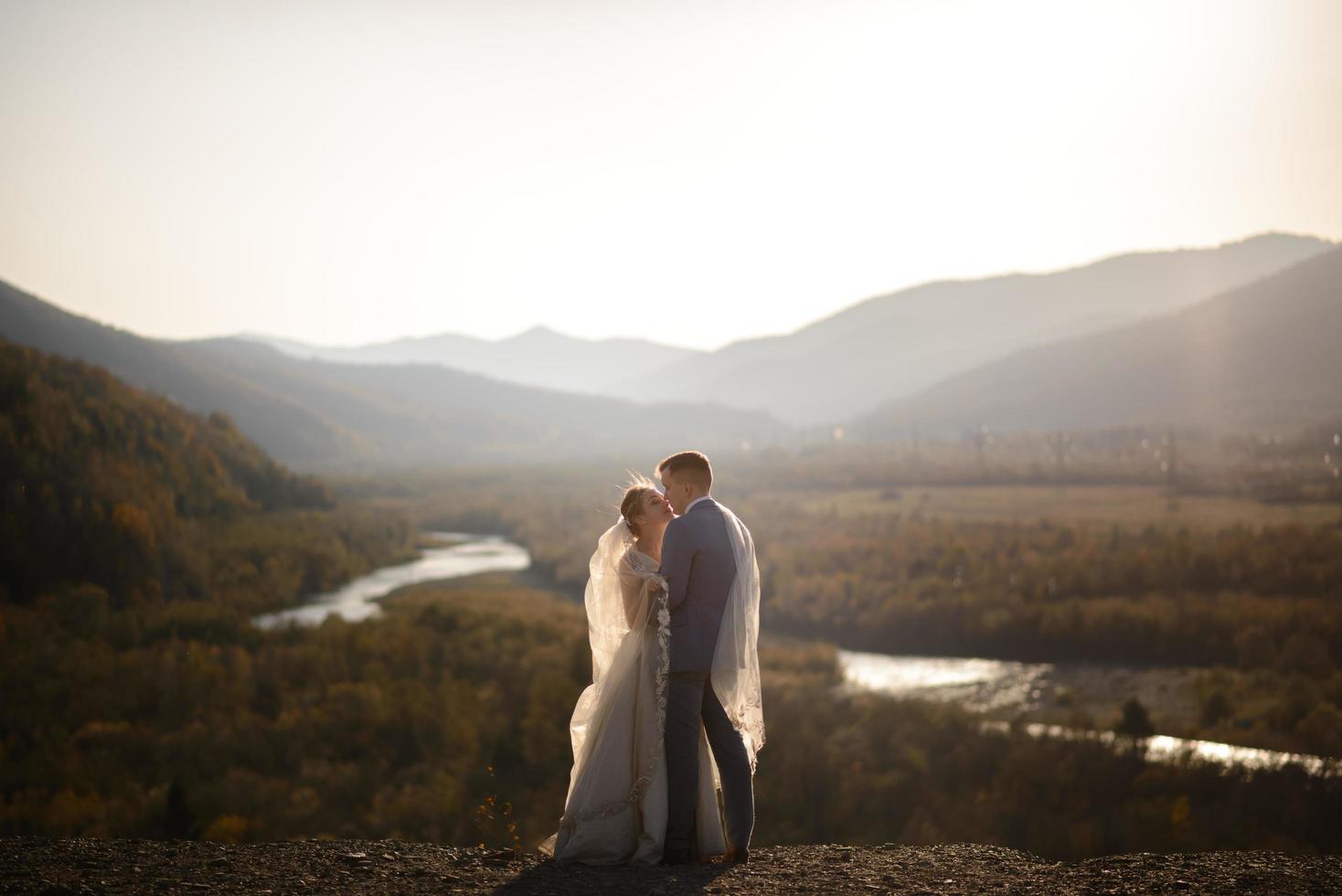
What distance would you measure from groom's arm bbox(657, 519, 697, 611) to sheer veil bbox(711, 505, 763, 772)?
332 mm

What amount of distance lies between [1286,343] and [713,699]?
172943mm

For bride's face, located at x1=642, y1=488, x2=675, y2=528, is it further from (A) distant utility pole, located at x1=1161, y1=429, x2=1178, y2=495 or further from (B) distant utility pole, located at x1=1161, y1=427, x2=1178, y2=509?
(A) distant utility pole, located at x1=1161, y1=429, x2=1178, y2=495

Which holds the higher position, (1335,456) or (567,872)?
(567,872)

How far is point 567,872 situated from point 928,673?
47.2 metres

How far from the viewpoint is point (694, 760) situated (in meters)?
7.67

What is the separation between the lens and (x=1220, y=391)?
15600 centimetres

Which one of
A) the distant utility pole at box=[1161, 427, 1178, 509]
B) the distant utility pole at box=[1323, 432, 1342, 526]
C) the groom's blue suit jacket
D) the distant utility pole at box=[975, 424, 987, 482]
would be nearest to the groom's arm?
the groom's blue suit jacket

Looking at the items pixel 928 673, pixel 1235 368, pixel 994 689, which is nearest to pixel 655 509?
pixel 994 689

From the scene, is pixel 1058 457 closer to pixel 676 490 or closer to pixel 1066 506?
pixel 1066 506

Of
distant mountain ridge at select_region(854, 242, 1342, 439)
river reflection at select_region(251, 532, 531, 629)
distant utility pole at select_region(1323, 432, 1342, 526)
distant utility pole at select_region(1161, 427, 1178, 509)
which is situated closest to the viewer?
river reflection at select_region(251, 532, 531, 629)

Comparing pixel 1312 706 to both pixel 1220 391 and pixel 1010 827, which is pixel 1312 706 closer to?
pixel 1010 827

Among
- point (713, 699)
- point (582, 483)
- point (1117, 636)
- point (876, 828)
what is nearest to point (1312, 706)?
point (1117, 636)

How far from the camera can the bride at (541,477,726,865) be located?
7707 mm

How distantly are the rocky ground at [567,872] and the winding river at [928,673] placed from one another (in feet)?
100
